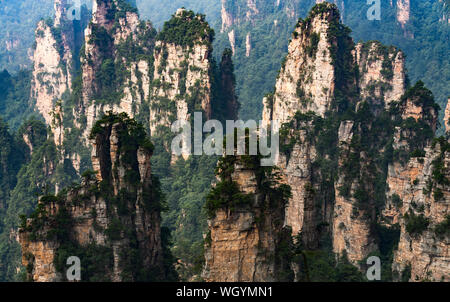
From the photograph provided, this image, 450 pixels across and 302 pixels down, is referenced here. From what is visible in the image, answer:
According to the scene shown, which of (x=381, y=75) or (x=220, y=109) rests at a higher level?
(x=381, y=75)

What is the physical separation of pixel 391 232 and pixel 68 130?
52.6 metres

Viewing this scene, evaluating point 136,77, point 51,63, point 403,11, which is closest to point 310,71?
point 136,77

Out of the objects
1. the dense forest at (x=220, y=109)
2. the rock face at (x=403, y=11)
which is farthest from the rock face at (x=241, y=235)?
the rock face at (x=403, y=11)

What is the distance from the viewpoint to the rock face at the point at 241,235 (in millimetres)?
Answer: 30578

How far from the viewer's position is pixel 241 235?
101ft

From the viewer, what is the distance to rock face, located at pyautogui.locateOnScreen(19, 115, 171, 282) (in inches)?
1328

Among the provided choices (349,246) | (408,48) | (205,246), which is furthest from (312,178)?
(408,48)

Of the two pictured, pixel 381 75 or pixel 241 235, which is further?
pixel 381 75

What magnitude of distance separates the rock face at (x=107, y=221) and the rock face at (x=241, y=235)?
273 inches

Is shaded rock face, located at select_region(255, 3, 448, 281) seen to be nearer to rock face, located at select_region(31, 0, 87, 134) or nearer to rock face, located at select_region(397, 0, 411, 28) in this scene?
rock face, located at select_region(31, 0, 87, 134)

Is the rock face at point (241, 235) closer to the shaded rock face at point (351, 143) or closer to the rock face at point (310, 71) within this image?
the shaded rock face at point (351, 143)

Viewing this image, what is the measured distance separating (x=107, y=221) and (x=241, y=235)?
896 cm

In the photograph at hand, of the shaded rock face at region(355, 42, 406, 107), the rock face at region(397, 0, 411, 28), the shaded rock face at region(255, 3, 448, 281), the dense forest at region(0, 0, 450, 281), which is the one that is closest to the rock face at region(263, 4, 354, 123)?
the shaded rock face at region(255, 3, 448, 281)

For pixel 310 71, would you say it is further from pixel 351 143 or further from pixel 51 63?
pixel 51 63
